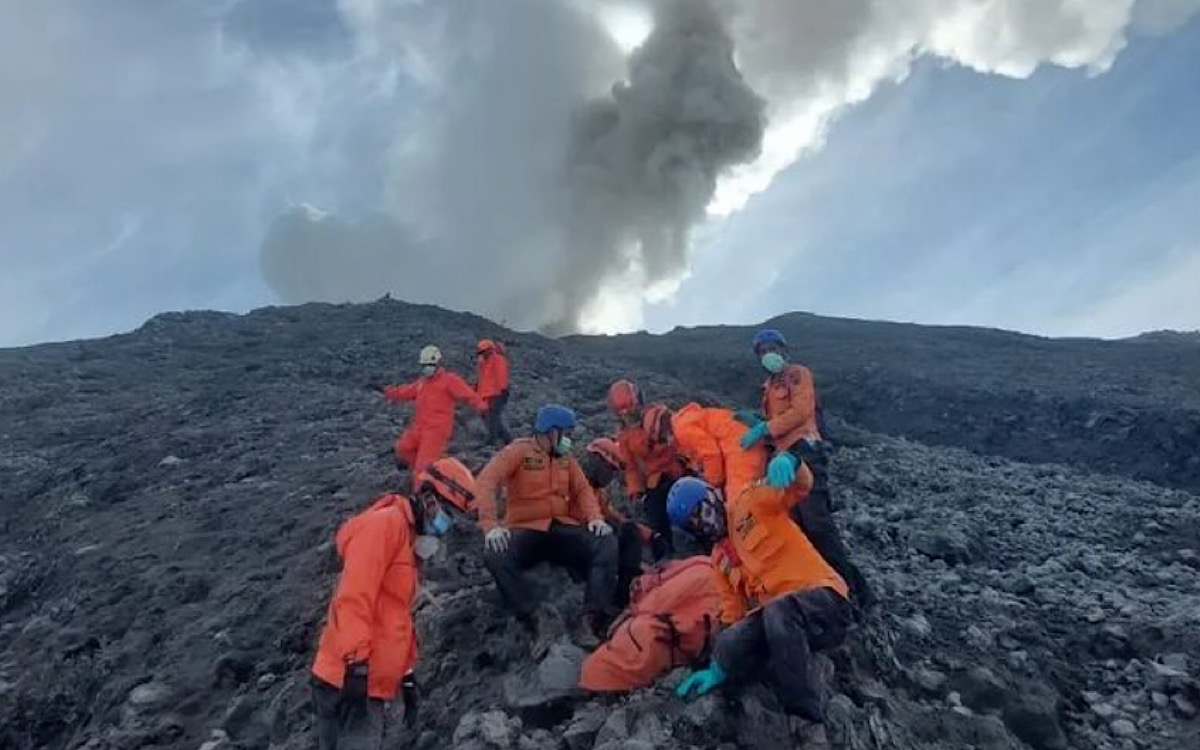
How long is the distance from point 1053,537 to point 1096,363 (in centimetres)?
1777

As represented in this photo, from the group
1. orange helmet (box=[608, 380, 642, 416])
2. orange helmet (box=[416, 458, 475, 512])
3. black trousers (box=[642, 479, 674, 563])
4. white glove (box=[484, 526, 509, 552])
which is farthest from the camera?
orange helmet (box=[608, 380, 642, 416])

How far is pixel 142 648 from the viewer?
8938 mm

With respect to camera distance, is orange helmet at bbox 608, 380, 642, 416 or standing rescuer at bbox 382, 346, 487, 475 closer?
orange helmet at bbox 608, 380, 642, 416

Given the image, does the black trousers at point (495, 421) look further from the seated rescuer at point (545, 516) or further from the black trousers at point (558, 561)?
the black trousers at point (558, 561)

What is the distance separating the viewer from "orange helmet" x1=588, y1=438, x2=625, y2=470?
885cm

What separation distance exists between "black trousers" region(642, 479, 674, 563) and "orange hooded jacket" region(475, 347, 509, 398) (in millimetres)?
5278

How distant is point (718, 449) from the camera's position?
8.55 m

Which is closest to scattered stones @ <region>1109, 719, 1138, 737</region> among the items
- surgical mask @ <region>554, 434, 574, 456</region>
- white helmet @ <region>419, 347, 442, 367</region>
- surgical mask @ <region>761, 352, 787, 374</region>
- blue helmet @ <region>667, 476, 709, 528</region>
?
blue helmet @ <region>667, 476, 709, 528</region>

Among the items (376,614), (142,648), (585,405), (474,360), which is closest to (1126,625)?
(376,614)

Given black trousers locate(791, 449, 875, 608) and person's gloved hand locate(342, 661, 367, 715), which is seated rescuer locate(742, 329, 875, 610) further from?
person's gloved hand locate(342, 661, 367, 715)

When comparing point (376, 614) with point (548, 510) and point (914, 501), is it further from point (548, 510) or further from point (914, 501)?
point (914, 501)

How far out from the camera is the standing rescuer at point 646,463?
8.86 meters

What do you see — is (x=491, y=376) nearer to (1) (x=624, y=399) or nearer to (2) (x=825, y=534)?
(1) (x=624, y=399)

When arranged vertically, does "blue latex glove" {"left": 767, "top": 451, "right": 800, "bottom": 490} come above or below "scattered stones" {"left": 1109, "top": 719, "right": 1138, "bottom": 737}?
above
